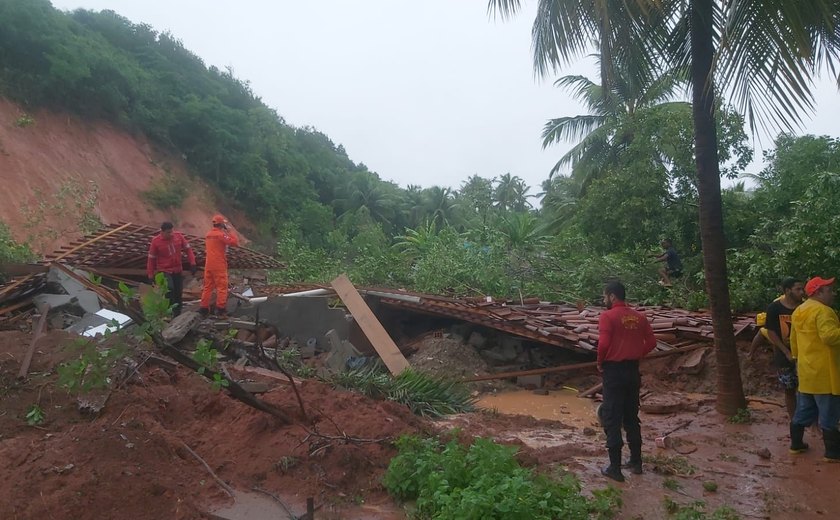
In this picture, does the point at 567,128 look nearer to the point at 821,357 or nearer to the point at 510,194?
the point at 821,357

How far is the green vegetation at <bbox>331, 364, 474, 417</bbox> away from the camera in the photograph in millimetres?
7492

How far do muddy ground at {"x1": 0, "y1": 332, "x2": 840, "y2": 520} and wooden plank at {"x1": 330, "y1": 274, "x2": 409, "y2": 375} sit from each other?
2.52 metres

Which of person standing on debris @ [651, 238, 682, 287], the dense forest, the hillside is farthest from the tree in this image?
person standing on debris @ [651, 238, 682, 287]

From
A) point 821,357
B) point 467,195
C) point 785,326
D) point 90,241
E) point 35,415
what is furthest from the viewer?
point 467,195

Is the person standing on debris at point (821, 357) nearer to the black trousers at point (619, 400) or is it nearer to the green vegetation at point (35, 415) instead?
the black trousers at point (619, 400)

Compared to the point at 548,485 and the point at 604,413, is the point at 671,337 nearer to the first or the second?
the point at 604,413

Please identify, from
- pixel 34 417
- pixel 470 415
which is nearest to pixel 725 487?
pixel 470 415

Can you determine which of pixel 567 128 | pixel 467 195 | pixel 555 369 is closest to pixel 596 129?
pixel 567 128

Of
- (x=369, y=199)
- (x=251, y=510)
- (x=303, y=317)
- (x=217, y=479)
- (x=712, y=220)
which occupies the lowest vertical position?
(x=251, y=510)

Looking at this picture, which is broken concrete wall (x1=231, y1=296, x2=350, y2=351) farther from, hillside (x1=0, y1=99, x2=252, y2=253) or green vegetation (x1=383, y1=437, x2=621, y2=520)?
hillside (x1=0, y1=99, x2=252, y2=253)

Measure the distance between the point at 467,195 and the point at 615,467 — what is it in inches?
1739

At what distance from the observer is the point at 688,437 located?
6.80 m

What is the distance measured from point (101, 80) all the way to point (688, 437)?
2979 cm

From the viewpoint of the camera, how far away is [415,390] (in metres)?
7.76
